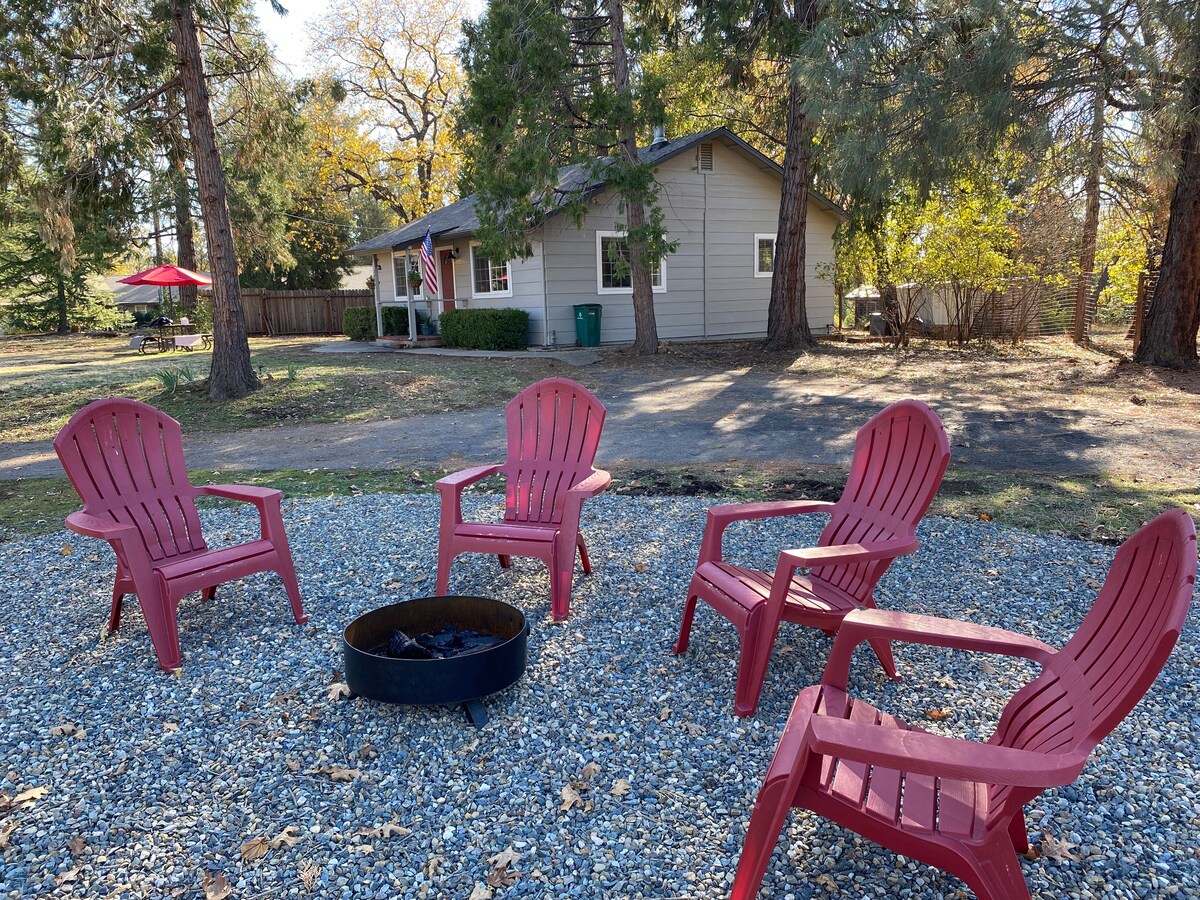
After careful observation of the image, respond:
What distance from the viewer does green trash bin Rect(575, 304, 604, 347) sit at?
1612cm

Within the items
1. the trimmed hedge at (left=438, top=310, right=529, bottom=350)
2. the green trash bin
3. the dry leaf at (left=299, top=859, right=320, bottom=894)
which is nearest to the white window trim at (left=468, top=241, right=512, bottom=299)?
the trimmed hedge at (left=438, top=310, right=529, bottom=350)

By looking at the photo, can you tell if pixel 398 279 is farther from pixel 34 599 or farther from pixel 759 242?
pixel 34 599

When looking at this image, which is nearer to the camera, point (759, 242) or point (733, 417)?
point (733, 417)

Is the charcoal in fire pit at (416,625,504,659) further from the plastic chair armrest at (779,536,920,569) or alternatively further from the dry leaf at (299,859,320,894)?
the plastic chair armrest at (779,536,920,569)

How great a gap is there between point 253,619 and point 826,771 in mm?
2782

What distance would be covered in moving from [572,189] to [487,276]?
131 inches

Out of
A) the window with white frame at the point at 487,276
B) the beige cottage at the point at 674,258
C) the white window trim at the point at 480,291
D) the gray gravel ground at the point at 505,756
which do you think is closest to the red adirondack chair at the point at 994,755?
the gray gravel ground at the point at 505,756

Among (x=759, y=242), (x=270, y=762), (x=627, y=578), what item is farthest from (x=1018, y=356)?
(x=270, y=762)

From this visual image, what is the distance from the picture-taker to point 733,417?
911cm

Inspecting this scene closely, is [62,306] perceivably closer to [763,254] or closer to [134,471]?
[763,254]

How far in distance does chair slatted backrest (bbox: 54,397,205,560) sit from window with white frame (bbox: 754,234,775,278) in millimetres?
16974

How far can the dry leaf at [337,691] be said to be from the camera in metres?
2.92

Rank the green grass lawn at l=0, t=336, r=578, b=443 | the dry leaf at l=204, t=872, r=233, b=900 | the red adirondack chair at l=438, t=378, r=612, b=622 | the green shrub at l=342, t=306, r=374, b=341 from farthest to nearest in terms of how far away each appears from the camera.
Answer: the green shrub at l=342, t=306, r=374, b=341, the green grass lawn at l=0, t=336, r=578, b=443, the red adirondack chair at l=438, t=378, r=612, b=622, the dry leaf at l=204, t=872, r=233, b=900

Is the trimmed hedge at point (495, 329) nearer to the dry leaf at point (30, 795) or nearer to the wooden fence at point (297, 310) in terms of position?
the wooden fence at point (297, 310)
